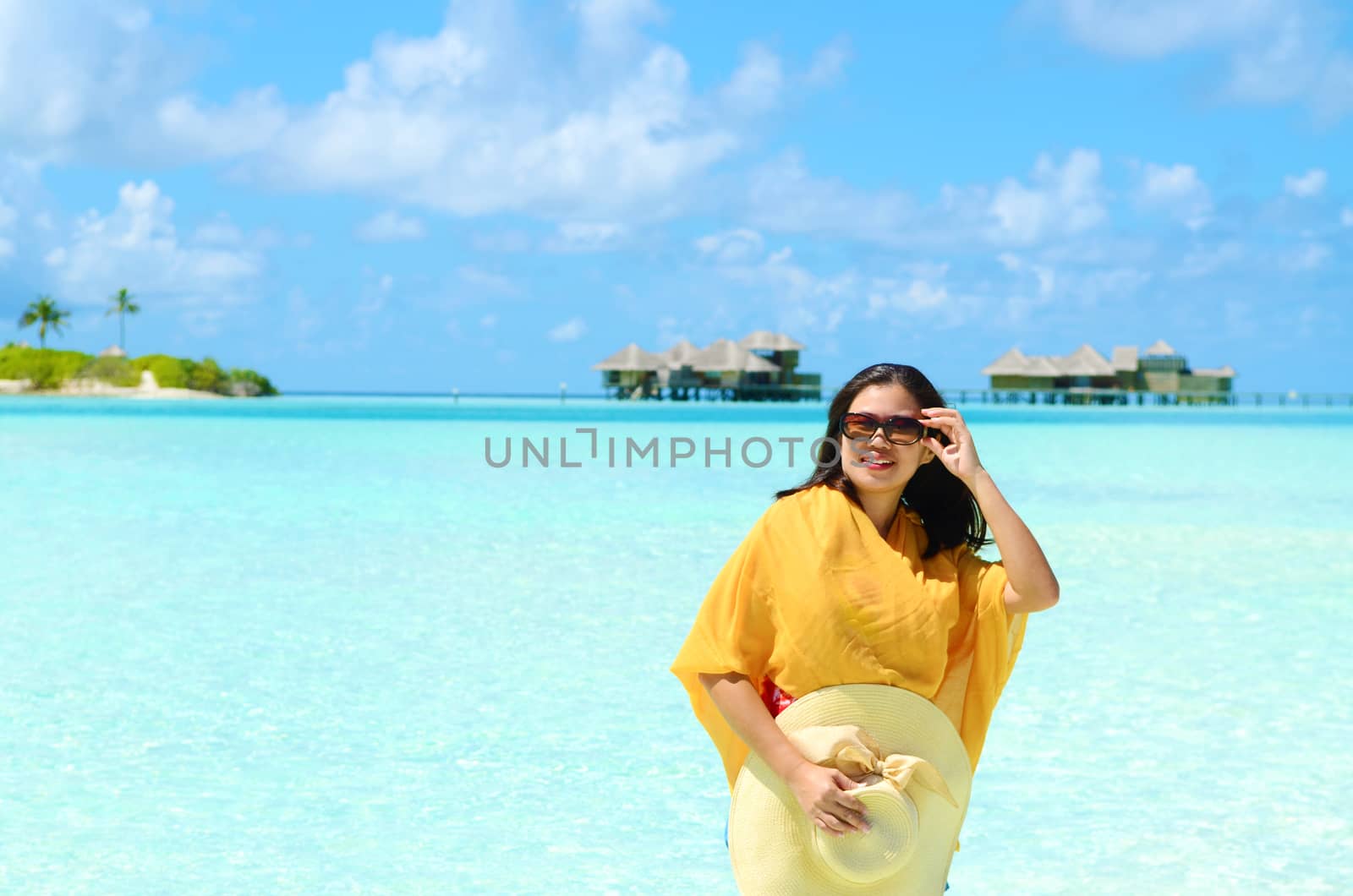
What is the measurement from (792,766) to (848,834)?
13cm

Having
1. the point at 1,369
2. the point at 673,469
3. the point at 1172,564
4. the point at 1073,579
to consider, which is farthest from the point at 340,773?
the point at 1,369

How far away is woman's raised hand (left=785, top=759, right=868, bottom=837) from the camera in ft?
5.33

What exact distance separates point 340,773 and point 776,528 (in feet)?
8.47

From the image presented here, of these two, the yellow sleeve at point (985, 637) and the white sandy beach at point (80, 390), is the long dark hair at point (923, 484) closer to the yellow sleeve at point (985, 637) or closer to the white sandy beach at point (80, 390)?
the yellow sleeve at point (985, 637)

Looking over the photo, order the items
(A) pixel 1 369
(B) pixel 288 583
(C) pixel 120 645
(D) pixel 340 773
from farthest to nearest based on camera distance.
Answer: (A) pixel 1 369
(B) pixel 288 583
(C) pixel 120 645
(D) pixel 340 773

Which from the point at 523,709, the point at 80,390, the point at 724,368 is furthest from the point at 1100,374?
the point at 523,709

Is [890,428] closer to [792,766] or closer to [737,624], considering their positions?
[737,624]

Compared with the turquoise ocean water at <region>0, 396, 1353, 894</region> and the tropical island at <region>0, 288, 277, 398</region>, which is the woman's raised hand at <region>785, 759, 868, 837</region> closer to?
the turquoise ocean water at <region>0, 396, 1353, 894</region>

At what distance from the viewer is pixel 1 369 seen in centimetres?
6900

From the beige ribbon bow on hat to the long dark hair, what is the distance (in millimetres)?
282

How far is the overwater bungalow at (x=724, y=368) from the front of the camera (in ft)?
202

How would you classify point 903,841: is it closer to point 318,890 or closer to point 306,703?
point 318,890

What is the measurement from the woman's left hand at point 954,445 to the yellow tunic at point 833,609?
5.3 inches

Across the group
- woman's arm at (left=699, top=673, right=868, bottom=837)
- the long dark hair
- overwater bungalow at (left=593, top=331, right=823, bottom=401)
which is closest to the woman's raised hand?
woman's arm at (left=699, top=673, right=868, bottom=837)
